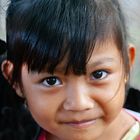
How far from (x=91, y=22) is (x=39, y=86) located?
0.59 feet

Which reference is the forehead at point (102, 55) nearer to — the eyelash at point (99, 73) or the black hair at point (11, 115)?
the eyelash at point (99, 73)

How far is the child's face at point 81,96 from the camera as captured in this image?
102cm

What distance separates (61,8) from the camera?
1034 millimetres

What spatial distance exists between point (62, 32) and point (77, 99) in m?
0.14

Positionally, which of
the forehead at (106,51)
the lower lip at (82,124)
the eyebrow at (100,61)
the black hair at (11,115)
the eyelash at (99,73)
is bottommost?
the black hair at (11,115)

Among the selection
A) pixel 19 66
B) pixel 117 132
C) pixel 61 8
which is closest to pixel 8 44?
pixel 19 66

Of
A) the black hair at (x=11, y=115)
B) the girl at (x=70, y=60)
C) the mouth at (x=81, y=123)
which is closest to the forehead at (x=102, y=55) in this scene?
the girl at (x=70, y=60)

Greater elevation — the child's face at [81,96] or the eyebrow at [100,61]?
the eyebrow at [100,61]

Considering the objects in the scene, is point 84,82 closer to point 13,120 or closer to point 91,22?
point 91,22

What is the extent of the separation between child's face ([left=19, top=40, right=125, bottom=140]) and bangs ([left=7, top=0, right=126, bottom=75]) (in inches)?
0.8

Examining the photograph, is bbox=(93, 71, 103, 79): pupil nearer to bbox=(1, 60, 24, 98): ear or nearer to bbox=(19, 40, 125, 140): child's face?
bbox=(19, 40, 125, 140): child's face

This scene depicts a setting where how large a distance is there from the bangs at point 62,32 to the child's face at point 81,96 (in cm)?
2

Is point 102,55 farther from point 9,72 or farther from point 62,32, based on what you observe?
point 9,72

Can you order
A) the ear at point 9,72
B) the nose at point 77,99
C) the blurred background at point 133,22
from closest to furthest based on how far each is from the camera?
the nose at point 77,99
the ear at point 9,72
the blurred background at point 133,22
